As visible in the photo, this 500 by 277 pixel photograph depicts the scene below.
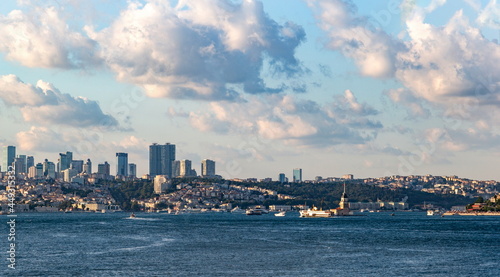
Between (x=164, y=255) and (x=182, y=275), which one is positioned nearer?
(x=182, y=275)

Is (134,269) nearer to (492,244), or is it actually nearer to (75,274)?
(75,274)

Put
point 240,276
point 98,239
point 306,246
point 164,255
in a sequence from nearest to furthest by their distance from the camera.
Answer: point 240,276 → point 164,255 → point 306,246 → point 98,239

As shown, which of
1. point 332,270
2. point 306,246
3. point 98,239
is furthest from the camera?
point 98,239

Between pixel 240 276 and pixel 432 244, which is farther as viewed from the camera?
pixel 432 244

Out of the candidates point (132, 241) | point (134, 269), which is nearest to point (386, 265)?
point (134, 269)

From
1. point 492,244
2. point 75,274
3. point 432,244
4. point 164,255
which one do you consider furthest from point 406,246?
point 75,274

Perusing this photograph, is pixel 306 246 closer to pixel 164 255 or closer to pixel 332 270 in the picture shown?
pixel 164 255

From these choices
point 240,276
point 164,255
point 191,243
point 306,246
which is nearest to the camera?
point 240,276

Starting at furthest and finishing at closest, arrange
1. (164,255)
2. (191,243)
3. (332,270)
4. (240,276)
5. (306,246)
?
(191,243) < (306,246) < (164,255) < (332,270) < (240,276)
